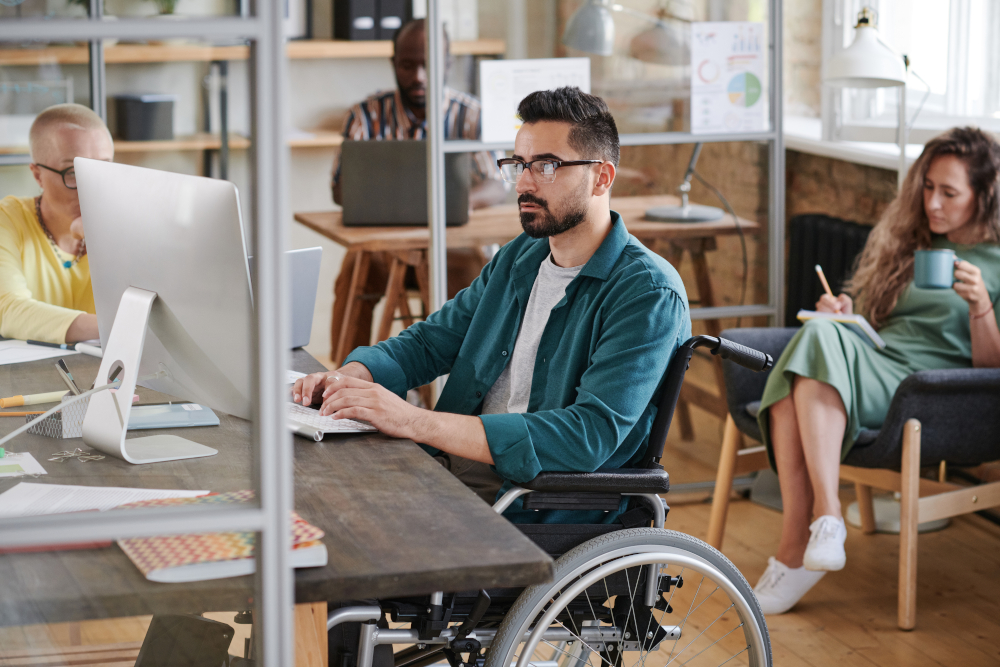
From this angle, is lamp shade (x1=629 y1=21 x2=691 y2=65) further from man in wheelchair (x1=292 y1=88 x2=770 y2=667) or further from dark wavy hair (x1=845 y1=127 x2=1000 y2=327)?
man in wheelchair (x1=292 y1=88 x2=770 y2=667)

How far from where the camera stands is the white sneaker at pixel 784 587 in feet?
8.27

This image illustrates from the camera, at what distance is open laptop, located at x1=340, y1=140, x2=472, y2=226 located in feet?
11.1

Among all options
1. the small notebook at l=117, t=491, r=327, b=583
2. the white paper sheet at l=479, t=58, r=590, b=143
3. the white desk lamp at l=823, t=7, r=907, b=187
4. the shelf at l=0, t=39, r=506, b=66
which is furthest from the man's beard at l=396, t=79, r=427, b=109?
the small notebook at l=117, t=491, r=327, b=583

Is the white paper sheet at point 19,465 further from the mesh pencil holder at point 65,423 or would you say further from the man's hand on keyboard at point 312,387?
the man's hand on keyboard at point 312,387

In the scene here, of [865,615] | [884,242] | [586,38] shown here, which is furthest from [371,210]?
[865,615]

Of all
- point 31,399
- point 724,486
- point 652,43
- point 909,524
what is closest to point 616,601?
point 31,399

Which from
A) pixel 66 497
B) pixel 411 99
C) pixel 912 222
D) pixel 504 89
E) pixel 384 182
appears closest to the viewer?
pixel 66 497

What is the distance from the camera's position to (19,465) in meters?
1.37

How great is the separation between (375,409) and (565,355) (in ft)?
1.11

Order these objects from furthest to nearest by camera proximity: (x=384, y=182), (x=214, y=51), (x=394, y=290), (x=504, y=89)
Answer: (x=214, y=51)
(x=394, y=290)
(x=384, y=182)
(x=504, y=89)

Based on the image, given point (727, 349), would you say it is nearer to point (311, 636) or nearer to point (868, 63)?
point (311, 636)

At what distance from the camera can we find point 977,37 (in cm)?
341

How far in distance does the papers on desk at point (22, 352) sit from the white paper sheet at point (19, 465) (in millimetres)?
523

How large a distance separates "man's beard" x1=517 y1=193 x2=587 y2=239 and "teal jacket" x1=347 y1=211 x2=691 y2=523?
0.07 m
